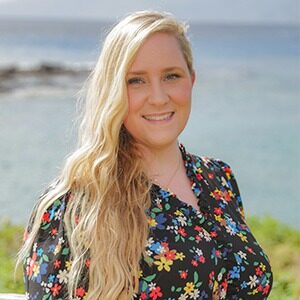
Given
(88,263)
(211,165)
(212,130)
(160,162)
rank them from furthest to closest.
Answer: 1. (212,130)
2. (211,165)
3. (160,162)
4. (88,263)

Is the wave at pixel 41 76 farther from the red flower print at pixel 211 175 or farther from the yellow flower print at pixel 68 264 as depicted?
the yellow flower print at pixel 68 264

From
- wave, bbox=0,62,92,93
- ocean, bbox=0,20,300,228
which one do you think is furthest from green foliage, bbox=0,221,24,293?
wave, bbox=0,62,92,93

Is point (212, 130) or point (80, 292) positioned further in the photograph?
point (212, 130)

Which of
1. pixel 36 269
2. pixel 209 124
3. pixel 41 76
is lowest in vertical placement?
pixel 41 76

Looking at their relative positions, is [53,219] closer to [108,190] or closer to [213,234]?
[108,190]

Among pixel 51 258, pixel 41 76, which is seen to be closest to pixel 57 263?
pixel 51 258

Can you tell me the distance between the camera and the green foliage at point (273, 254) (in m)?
3.61

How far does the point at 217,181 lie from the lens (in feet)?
7.69

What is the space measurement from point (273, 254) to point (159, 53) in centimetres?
331

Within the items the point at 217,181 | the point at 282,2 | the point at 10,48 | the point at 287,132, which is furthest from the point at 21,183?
the point at 282,2

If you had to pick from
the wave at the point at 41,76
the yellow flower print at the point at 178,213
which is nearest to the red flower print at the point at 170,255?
the yellow flower print at the point at 178,213

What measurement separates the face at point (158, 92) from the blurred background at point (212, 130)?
0.27 metres

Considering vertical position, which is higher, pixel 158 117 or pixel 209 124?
pixel 158 117

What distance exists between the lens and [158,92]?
1993mm
